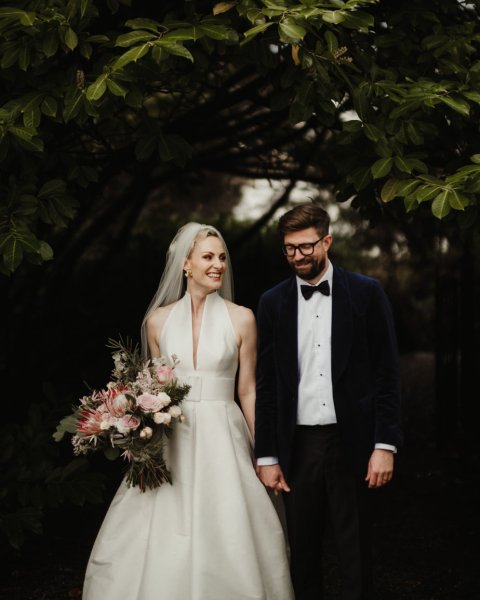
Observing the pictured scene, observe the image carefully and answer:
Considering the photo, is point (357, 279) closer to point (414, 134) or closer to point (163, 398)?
point (414, 134)

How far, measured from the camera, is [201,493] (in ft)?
14.2

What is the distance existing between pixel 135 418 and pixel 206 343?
2.34 ft

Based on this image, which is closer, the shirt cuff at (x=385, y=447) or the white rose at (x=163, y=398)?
the shirt cuff at (x=385, y=447)

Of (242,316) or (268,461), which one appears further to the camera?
(242,316)

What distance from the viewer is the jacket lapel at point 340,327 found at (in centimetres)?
399

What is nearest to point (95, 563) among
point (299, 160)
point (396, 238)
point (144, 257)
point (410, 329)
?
point (299, 160)

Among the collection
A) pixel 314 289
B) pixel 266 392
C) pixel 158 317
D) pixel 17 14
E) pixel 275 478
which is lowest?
pixel 275 478

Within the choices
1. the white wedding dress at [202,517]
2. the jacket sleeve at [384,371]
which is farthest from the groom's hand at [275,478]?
the jacket sleeve at [384,371]

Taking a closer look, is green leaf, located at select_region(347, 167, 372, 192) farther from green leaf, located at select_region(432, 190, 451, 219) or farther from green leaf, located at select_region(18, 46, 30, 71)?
green leaf, located at select_region(18, 46, 30, 71)

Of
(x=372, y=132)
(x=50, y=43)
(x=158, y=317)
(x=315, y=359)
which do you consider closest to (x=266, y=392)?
(x=315, y=359)

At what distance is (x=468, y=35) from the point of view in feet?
16.0

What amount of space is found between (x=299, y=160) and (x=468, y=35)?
3.80 meters

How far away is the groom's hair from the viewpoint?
392cm

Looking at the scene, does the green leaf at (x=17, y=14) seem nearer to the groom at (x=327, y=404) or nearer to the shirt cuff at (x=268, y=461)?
the groom at (x=327, y=404)
